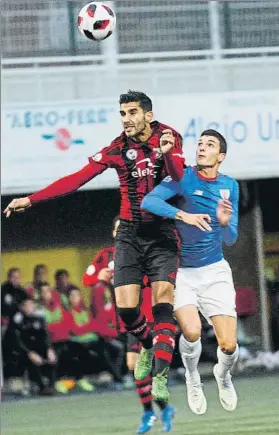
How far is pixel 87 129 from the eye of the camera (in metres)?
11.5

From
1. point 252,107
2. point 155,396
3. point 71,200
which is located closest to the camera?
point 155,396

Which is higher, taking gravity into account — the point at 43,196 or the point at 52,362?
the point at 43,196

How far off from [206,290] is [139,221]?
0.62 metres

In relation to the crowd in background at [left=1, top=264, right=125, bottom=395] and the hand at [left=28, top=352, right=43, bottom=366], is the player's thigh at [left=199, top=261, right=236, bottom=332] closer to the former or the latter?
the crowd in background at [left=1, top=264, right=125, bottom=395]

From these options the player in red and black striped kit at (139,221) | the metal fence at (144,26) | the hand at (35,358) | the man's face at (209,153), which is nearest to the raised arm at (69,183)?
the player in red and black striped kit at (139,221)

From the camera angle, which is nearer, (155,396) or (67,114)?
(155,396)

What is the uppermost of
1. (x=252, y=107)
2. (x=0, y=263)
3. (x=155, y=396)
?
(x=252, y=107)

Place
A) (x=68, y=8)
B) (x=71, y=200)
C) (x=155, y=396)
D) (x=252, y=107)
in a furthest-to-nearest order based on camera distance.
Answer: (x=71, y=200) → (x=252, y=107) → (x=68, y=8) → (x=155, y=396)

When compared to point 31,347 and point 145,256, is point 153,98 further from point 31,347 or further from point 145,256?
point 145,256

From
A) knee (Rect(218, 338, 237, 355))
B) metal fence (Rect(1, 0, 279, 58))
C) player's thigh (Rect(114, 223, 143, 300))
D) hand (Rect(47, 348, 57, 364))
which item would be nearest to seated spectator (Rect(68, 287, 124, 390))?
hand (Rect(47, 348, 57, 364))

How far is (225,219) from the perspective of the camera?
8773 millimetres

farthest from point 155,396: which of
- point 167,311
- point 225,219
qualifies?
point 225,219

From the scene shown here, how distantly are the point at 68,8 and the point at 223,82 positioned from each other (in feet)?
6.79

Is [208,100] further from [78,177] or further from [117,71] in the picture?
[78,177]
